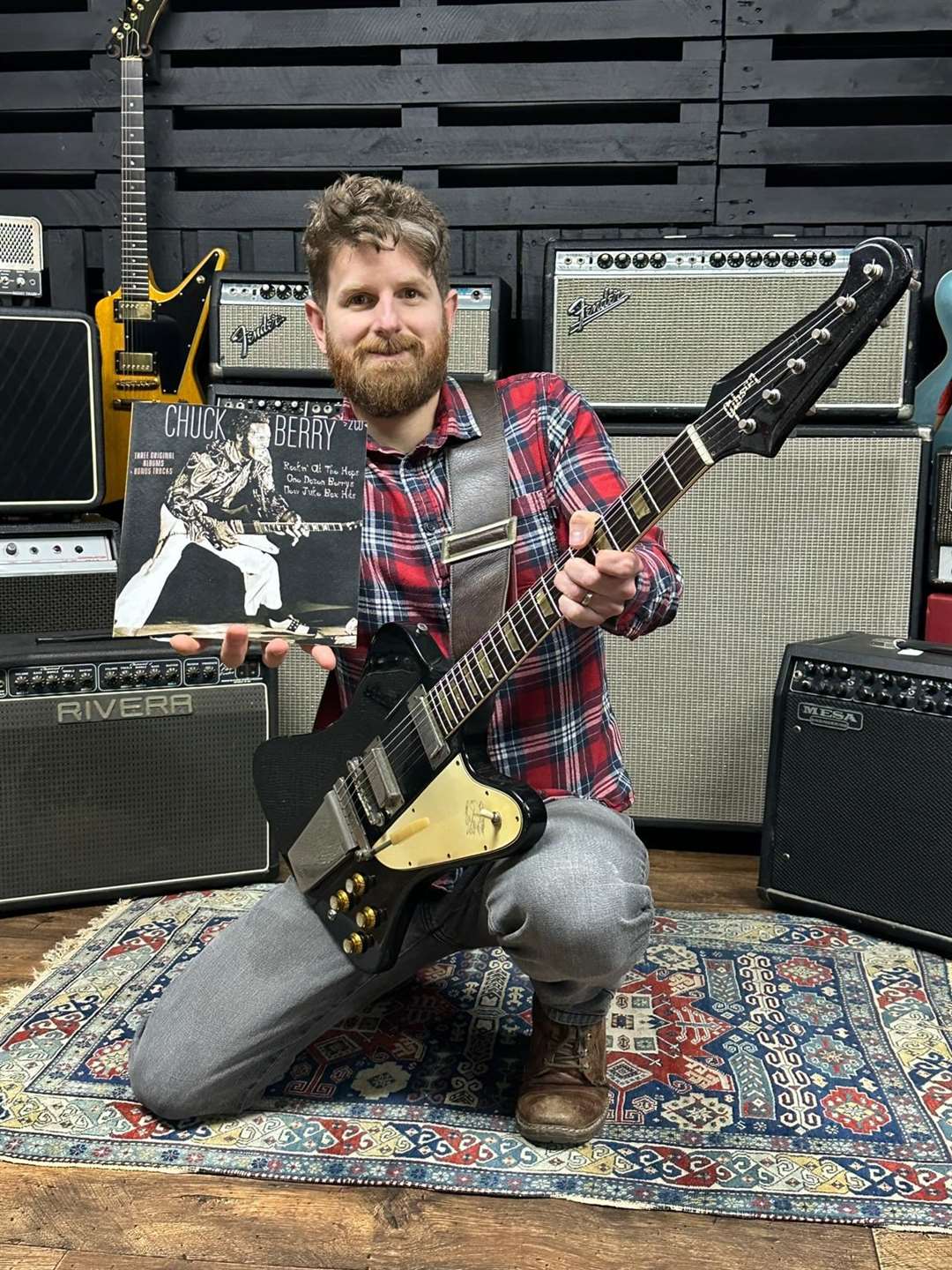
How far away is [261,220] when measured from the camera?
261cm

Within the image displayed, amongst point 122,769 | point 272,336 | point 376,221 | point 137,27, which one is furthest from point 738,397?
point 137,27

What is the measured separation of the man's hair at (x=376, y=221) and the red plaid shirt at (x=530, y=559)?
0.19 meters

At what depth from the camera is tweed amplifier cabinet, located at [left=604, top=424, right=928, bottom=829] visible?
206 cm

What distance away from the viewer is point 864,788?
1839mm

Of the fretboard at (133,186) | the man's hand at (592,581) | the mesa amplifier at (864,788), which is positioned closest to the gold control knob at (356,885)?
the man's hand at (592,581)

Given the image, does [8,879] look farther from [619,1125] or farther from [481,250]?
[481,250]

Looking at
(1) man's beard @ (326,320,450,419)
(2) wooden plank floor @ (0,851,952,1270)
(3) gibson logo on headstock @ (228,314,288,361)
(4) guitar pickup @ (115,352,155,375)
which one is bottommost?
(2) wooden plank floor @ (0,851,952,1270)

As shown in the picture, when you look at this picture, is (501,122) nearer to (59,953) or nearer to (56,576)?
(56,576)

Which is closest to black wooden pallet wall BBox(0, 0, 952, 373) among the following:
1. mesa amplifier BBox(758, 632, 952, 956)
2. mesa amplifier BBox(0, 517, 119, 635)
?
mesa amplifier BBox(0, 517, 119, 635)

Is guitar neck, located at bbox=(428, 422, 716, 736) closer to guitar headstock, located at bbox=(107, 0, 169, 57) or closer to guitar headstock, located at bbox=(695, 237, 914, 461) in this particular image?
guitar headstock, located at bbox=(695, 237, 914, 461)

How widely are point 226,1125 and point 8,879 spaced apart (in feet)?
2.50

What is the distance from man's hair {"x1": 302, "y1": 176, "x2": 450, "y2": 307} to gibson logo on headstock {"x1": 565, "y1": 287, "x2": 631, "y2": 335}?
753 millimetres

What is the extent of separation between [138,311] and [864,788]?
1834 mm

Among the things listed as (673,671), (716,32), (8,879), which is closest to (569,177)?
(716,32)
